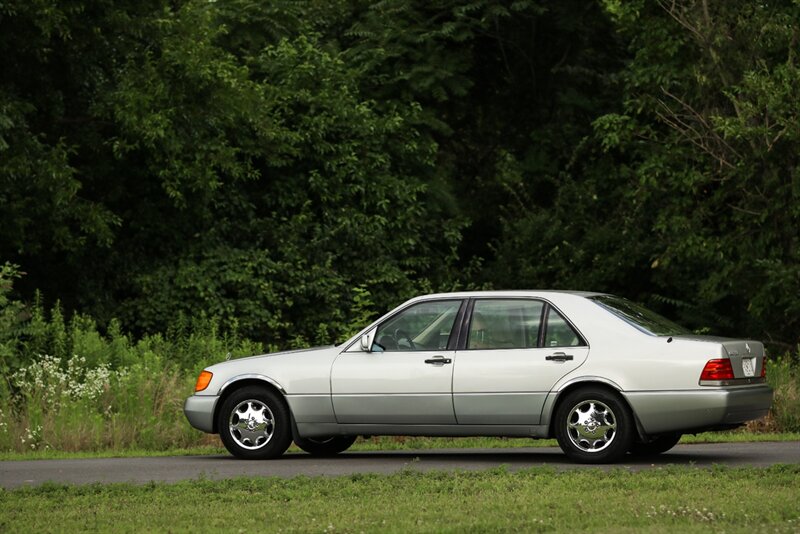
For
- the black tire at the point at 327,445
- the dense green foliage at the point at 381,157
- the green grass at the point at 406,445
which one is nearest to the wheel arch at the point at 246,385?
the black tire at the point at 327,445

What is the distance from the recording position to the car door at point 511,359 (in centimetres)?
1288

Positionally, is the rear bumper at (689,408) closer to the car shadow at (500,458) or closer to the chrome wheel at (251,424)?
the car shadow at (500,458)

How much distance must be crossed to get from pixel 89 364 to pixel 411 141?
1340 centimetres

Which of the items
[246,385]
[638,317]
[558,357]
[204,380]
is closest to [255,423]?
[246,385]

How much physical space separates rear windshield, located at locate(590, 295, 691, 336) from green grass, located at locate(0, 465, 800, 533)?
1.61 meters

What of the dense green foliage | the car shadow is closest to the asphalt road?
the car shadow

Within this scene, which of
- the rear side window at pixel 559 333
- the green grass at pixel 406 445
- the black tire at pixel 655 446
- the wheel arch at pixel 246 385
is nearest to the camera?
the rear side window at pixel 559 333

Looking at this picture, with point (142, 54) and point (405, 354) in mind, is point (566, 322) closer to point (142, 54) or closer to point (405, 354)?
point (405, 354)

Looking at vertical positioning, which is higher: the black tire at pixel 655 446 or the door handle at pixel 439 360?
the door handle at pixel 439 360

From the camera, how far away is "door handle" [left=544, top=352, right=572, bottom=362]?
1285 cm

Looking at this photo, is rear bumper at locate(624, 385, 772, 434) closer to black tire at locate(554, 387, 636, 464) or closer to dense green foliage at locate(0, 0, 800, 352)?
black tire at locate(554, 387, 636, 464)

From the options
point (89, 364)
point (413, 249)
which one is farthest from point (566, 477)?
point (413, 249)

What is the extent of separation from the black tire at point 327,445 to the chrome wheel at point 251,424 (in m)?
0.58

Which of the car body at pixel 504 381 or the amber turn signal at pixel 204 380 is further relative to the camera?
the amber turn signal at pixel 204 380
